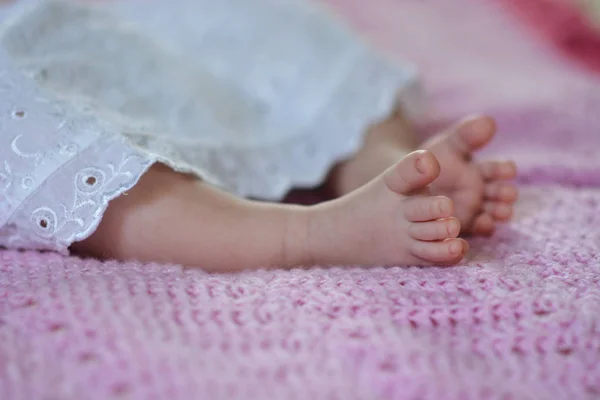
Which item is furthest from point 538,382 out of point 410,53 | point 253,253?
point 410,53

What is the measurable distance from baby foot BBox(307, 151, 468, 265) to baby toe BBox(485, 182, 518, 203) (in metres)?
0.14

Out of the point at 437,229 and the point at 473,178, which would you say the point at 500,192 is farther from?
the point at 437,229

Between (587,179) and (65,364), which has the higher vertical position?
(587,179)

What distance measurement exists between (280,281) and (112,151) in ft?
0.71

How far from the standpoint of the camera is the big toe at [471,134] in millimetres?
662

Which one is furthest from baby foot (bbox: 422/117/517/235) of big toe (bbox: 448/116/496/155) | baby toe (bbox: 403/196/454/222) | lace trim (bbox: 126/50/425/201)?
lace trim (bbox: 126/50/425/201)

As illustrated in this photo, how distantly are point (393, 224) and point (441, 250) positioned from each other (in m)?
0.05

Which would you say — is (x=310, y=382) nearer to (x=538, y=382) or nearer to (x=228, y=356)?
(x=228, y=356)

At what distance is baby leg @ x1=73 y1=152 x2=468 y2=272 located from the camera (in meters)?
0.59

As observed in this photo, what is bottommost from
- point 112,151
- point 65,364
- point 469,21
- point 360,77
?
point 65,364

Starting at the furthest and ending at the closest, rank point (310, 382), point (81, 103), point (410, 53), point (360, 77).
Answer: point (410, 53)
point (360, 77)
point (81, 103)
point (310, 382)

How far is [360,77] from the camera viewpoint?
1010 mm

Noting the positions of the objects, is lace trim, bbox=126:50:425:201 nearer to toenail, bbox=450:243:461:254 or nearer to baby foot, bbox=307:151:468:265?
baby foot, bbox=307:151:468:265

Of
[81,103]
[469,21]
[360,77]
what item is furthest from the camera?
[469,21]
